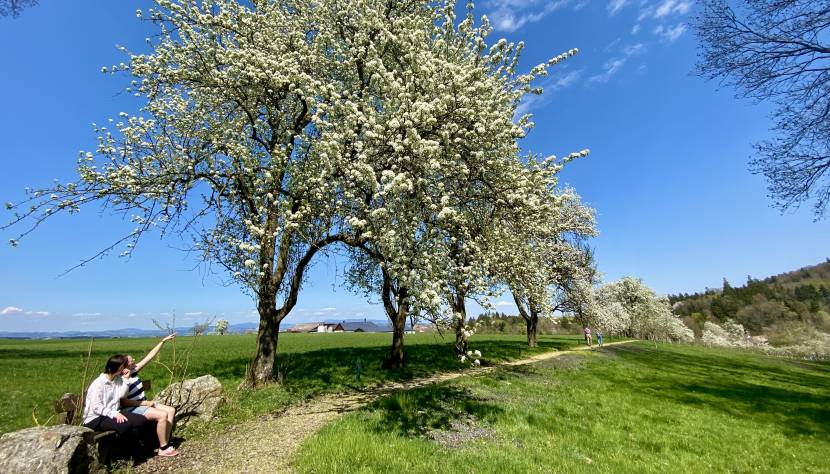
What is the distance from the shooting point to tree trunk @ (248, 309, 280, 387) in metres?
15.4

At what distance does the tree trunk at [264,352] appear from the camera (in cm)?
1538

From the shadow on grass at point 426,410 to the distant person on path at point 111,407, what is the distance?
18.0 feet

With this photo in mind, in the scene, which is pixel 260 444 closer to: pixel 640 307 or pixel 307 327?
pixel 640 307

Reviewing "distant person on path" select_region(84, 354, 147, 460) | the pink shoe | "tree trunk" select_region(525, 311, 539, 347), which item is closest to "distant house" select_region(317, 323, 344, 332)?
"tree trunk" select_region(525, 311, 539, 347)

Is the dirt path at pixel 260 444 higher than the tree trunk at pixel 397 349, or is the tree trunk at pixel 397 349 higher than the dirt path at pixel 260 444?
the tree trunk at pixel 397 349

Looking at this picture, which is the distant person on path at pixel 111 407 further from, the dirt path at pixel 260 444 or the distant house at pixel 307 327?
the distant house at pixel 307 327

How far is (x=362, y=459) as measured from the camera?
27.5 ft

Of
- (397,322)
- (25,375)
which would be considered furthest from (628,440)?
(25,375)

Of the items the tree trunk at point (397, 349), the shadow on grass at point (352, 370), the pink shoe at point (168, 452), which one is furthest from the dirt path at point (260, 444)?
the tree trunk at point (397, 349)

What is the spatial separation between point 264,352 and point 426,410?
7216 millimetres

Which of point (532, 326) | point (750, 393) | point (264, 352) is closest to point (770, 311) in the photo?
point (532, 326)

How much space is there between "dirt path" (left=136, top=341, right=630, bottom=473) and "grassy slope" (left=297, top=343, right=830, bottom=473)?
0.70m

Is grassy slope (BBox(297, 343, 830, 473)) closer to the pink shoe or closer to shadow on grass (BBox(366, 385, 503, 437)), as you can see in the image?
shadow on grass (BBox(366, 385, 503, 437))

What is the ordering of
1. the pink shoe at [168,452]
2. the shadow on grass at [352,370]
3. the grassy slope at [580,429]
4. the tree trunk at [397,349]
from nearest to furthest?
1. the pink shoe at [168,452]
2. the grassy slope at [580,429]
3. the shadow on grass at [352,370]
4. the tree trunk at [397,349]
